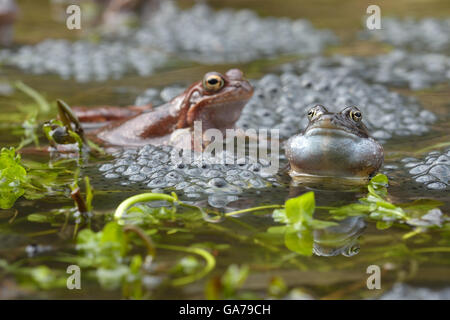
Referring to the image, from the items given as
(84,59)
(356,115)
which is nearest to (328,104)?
(356,115)

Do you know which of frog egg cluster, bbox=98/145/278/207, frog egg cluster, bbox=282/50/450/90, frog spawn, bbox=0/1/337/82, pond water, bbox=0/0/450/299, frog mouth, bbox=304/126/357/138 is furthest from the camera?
frog spawn, bbox=0/1/337/82

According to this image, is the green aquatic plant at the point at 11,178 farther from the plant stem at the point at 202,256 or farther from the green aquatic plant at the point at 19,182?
the plant stem at the point at 202,256

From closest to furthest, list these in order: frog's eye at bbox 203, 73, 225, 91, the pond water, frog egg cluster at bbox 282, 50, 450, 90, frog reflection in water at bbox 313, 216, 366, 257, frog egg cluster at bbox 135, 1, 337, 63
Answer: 1. the pond water
2. frog reflection in water at bbox 313, 216, 366, 257
3. frog's eye at bbox 203, 73, 225, 91
4. frog egg cluster at bbox 282, 50, 450, 90
5. frog egg cluster at bbox 135, 1, 337, 63

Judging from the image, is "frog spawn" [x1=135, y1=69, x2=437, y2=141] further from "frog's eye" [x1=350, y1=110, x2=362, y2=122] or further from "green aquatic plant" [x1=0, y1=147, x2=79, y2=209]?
"green aquatic plant" [x1=0, y1=147, x2=79, y2=209]

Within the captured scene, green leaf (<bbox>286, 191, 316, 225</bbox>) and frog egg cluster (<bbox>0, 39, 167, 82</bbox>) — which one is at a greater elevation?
frog egg cluster (<bbox>0, 39, 167, 82</bbox>)

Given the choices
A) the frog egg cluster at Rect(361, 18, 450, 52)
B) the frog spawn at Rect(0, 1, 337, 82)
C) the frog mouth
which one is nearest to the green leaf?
the frog mouth

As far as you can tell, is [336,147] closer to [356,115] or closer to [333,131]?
[333,131]
